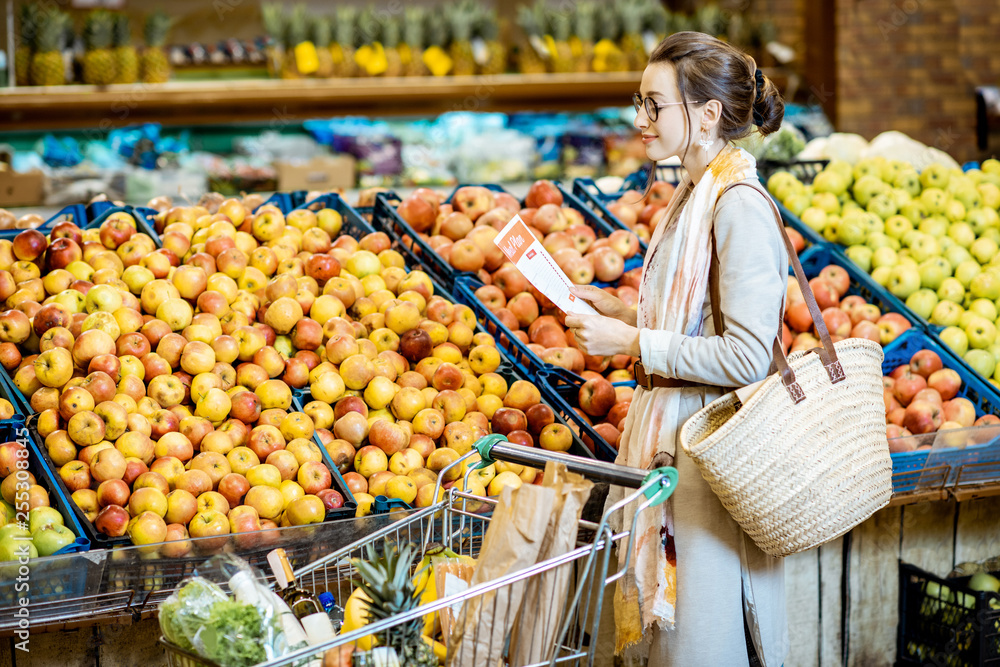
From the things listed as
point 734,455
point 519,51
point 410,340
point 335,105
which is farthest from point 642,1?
point 734,455

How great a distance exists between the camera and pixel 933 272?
3475 millimetres

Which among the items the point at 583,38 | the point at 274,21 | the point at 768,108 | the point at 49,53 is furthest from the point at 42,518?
the point at 583,38

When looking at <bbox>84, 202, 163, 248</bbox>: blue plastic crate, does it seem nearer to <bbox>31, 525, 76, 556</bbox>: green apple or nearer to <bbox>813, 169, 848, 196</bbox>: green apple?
<bbox>31, 525, 76, 556</bbox>: green apple

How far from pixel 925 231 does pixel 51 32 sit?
5425mm

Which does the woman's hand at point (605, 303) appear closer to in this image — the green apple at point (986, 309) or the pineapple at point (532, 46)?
the green apple at point (986, 309)

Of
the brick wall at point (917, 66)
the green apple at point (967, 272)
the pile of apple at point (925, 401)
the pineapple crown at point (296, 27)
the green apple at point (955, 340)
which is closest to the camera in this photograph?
the pile of apple at point (925, 401)

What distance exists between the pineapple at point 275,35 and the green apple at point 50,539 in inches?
191

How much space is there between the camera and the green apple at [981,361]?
3248 mm

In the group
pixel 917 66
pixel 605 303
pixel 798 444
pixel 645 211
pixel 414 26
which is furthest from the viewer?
pixel 917 66

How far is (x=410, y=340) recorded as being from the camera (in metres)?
2.86

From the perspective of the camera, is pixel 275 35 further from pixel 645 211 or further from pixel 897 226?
pixel 897 226

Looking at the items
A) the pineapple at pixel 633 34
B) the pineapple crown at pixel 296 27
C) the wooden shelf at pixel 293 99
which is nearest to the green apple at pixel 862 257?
the wooden shelf at pixel 293 99

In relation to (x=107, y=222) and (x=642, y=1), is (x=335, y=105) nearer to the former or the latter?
(x=642, y=1)

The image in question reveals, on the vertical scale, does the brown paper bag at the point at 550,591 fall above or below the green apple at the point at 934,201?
below
